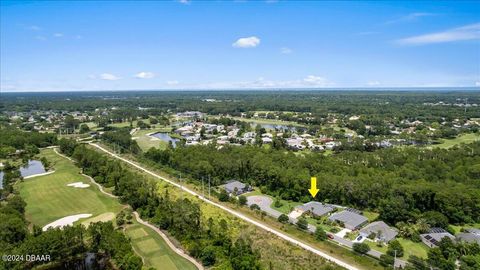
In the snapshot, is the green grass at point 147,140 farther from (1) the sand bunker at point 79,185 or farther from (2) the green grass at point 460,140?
(2) the green grass at point 460,140

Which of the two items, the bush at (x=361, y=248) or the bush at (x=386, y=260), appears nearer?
the bush at (x=386, y=260)

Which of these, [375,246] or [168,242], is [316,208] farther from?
[168,242]

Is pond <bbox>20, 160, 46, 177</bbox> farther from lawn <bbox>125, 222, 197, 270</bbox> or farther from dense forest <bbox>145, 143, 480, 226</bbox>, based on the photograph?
lawn <bbox>125, 222, 197, 270</bbox>

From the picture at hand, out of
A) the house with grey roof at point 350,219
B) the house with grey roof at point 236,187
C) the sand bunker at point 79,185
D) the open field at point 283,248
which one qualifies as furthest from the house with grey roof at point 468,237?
the sand bunker at point 79,185

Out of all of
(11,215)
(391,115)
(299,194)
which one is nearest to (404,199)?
(299,194)

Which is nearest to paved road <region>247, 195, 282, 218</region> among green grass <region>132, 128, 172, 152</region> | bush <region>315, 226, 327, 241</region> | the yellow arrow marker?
the yellow arrow marker

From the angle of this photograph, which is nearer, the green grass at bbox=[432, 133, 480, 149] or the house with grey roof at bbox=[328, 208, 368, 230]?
the house with grey roof at bbox=[328, 208, 368, 230]

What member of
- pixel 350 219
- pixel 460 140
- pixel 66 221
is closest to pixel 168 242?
pixel 66 221
